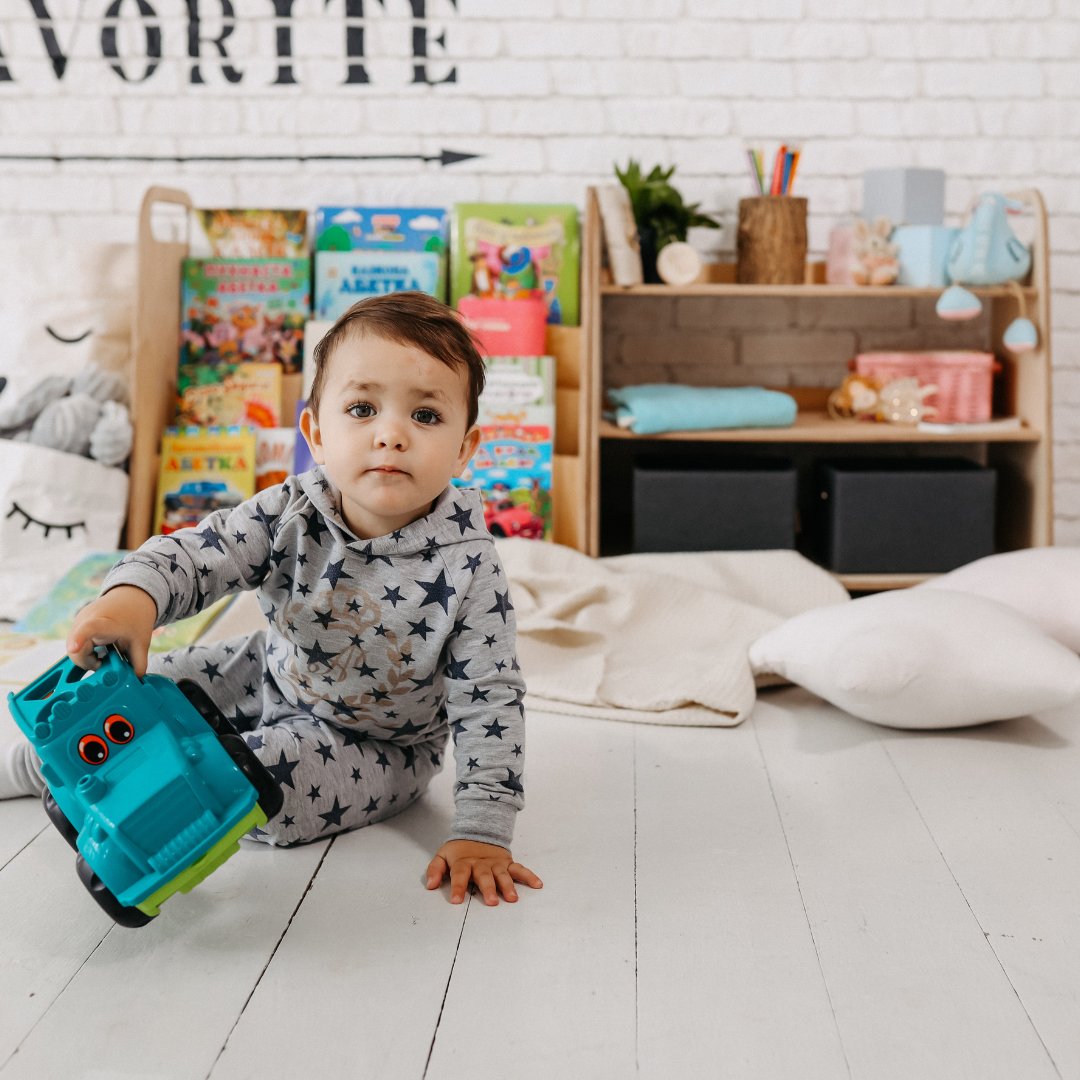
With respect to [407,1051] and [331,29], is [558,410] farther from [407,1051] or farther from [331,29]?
[407,1051]

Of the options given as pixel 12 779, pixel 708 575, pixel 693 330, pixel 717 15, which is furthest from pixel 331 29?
pixel 12 779

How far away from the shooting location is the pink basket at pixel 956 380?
247 cm

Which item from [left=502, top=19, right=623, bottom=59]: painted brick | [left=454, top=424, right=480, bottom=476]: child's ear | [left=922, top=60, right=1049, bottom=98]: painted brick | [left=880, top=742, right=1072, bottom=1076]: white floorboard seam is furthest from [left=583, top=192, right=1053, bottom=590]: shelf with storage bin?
[left=454, top=424, right=480, bottom=476]: child's ear

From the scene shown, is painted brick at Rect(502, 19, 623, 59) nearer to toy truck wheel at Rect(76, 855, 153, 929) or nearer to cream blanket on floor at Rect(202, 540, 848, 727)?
cream blanket on floor at Rect(202, 540, 848, 727)

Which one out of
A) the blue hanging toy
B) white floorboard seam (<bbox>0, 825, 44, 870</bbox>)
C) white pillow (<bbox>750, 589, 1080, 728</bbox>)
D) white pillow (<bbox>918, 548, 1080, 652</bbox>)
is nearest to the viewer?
white floorboard seam (<bbox>0, 825, 44, 870</bbox>)

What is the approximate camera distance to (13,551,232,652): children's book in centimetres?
194

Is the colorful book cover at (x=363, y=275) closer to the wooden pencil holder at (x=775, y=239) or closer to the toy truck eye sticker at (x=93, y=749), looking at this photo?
the wooden pencil holder at (x=775, y=239)

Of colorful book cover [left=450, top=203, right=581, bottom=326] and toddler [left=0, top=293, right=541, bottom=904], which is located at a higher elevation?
colorful book cover [left=450, top=203, right=581, bottom=326]

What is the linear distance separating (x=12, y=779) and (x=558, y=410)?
1.46 metres

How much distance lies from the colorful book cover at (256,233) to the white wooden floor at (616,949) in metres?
1.53

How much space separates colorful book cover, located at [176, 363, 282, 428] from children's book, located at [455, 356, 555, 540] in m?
0.45

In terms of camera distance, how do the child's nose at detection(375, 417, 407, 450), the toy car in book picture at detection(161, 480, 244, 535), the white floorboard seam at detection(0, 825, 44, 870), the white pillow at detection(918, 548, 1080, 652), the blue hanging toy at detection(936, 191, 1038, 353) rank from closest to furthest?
the child's nose at detection(375, 417, 407, 450)
the white floorboard seam at detection(0, 825, 44, 870)
the white pillow at detection(918, 548, 1080, 652)
the blue hanging toy at detection(936, 191, 1038, 353)
the toy car in book picture at detection(161, 480, 244, 535)

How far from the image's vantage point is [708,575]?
7.36 ft

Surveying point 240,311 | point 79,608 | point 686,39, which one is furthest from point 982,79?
point 79,608
